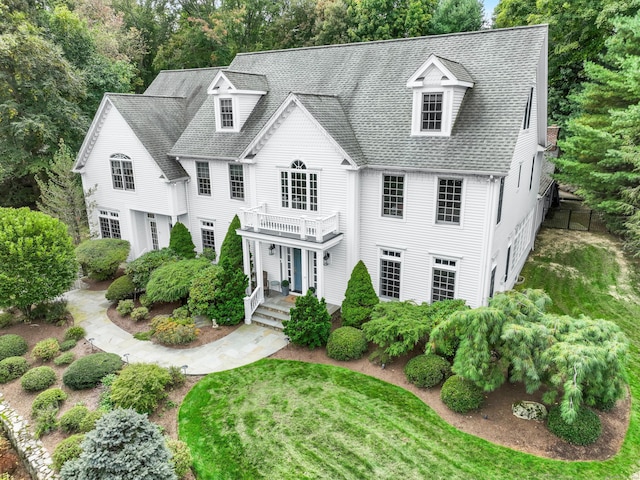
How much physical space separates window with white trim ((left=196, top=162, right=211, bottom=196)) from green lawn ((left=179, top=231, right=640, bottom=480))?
35.5ft

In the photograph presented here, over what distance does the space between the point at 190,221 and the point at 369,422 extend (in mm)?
15705

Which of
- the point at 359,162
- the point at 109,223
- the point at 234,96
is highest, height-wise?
the point at 234,96

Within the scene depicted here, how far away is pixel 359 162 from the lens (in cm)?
1748

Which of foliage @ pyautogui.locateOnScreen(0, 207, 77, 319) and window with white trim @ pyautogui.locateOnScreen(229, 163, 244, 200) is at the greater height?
window with white trim @ pyautogui.locateOnScreen(229, 163, 244, 200)

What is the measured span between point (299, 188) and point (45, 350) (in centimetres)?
1184

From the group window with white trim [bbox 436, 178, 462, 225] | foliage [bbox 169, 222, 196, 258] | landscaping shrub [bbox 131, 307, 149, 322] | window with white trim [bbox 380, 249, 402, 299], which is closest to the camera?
window with white trim [bbox 436, 178, 462, 225]

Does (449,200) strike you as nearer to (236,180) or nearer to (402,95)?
(402,95)

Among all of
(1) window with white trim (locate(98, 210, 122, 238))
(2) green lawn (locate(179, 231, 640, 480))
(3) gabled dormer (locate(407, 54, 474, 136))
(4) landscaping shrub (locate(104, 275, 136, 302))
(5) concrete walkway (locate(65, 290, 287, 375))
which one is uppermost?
(3) gabled dormer (locate(407, 54, 474, 136))

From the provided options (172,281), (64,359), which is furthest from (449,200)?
(64,359)

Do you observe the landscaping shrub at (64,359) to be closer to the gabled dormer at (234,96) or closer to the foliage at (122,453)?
the foliage at (122,453)

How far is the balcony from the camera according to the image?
17.9 metres

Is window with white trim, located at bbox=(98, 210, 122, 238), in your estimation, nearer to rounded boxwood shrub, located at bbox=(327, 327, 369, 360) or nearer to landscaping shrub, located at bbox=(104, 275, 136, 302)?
landscaping shrub, located at bbox=(104, 275, 136, 302)

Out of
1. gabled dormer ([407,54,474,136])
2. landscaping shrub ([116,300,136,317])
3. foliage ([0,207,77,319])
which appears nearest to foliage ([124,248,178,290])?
landscaping shrub ([116,300,136,317])

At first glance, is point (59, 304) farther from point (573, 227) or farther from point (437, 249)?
point (573, 227)
